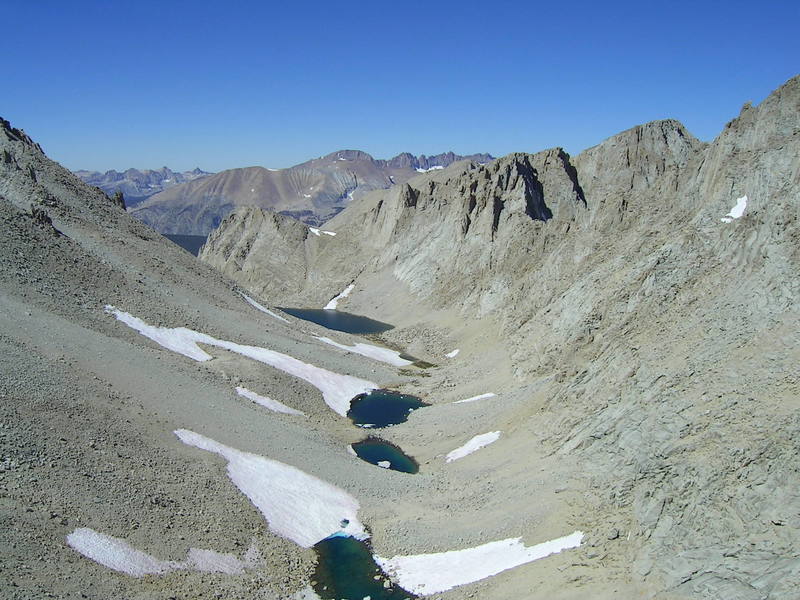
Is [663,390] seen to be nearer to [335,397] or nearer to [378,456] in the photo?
[378,456]

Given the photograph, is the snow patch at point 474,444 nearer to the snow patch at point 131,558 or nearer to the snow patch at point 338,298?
the snow patch at point 131,558

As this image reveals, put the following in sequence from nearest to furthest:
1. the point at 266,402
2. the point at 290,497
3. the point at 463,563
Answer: the point at 463,563 < the point at 290,497 < the point at 266,402

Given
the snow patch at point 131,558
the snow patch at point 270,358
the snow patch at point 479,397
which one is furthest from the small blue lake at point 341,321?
the snow patch at point 131,558

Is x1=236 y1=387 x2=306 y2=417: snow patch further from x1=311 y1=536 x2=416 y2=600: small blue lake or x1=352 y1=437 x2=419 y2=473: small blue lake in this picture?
x1=311 y1=536 x2=416 y2=600: small blue lake

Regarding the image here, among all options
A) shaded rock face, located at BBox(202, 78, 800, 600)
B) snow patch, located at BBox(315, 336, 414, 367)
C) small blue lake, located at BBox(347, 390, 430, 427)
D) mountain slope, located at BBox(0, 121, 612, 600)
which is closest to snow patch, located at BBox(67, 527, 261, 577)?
mountain slope, located at BBox(0, 121, 612, 600)

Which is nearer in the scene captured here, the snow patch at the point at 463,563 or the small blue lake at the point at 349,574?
the snow patch at the point at 463,563

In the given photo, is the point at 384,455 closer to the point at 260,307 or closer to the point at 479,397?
the point at 479,397

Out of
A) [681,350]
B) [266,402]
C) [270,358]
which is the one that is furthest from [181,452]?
[681,350]
